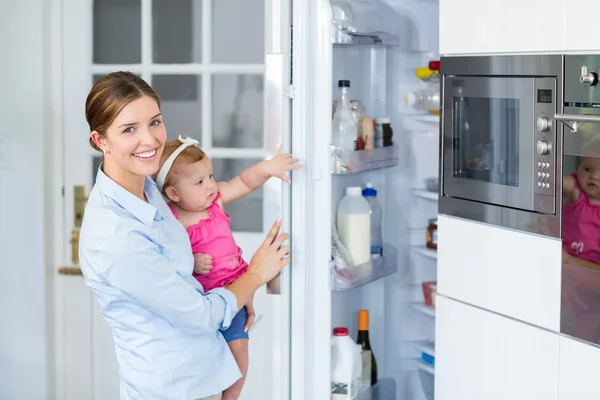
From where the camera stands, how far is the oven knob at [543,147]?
6.61 feet

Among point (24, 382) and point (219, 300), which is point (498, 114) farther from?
point (24, 382)

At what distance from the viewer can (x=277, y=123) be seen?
87.8 inches

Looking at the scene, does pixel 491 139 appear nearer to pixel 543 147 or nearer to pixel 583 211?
pixel 543 147

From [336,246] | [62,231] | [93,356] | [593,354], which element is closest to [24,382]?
[93,356]

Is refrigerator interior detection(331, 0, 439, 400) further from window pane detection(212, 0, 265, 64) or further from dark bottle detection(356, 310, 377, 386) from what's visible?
window pane detection(212, 0, 265, 64)

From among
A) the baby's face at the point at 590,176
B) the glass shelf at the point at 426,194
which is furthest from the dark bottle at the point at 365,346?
the baby's face at the point at 590,176

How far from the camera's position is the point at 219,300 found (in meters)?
2.07

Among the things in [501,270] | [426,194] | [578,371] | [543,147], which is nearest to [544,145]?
[543,147]

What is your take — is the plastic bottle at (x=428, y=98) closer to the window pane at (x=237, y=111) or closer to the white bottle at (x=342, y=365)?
the window pane at (x=237, y=111)

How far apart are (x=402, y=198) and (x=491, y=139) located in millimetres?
649

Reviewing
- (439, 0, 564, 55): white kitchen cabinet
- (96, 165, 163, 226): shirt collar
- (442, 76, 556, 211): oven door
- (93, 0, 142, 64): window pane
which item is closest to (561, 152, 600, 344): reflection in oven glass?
(442, 76, 556, 211): oven door

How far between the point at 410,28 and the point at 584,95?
3.08ft

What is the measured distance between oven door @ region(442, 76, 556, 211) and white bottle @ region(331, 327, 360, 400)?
0.51 meters

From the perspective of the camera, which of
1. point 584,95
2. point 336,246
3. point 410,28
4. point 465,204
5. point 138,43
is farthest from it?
point 138,43
